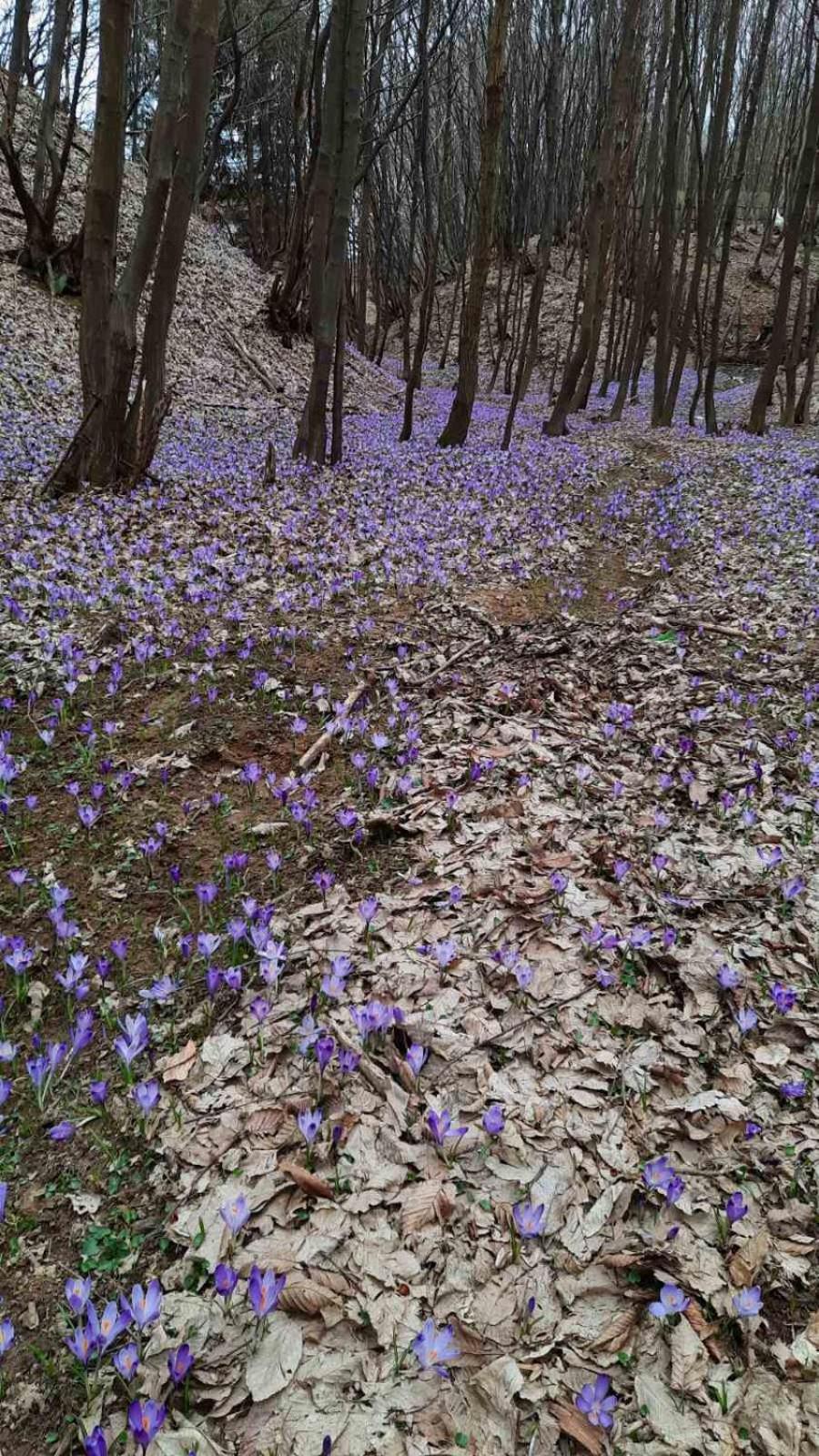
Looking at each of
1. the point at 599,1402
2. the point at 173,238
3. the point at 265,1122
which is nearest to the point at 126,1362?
the point at 265,1122

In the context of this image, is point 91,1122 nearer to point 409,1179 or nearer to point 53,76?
point 409,1179

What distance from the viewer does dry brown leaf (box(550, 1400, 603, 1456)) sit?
181 centimetres

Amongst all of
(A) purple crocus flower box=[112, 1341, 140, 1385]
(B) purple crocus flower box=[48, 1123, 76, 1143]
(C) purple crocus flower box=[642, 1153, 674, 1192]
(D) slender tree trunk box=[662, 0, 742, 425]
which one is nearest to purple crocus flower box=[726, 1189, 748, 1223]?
(C) purple crocus flower box=[642, 1153, 674, 1192]

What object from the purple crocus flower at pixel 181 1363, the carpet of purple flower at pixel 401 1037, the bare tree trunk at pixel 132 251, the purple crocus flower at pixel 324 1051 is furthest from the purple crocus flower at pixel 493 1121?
the bare tree trunk at pixel 132 251

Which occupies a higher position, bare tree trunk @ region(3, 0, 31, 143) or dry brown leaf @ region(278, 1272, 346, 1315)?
bare tree trunk @ region(3, 0, 31, 143)

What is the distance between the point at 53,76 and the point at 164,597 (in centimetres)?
1479

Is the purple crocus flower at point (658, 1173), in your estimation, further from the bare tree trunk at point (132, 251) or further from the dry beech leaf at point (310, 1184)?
the bare tree trunk at point (132, 251)

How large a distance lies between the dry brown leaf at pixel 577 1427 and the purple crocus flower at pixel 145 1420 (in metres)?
0.90

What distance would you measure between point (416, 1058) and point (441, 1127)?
342 mm

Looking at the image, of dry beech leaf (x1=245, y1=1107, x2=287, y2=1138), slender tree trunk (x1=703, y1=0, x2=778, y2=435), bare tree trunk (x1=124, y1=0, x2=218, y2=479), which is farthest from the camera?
slender tree trunk (x1=703, y1=0, x2=778, y2=435)

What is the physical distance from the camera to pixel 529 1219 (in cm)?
216

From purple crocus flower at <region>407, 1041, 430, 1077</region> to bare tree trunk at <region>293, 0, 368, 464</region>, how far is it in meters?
10.9

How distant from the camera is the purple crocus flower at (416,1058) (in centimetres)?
272

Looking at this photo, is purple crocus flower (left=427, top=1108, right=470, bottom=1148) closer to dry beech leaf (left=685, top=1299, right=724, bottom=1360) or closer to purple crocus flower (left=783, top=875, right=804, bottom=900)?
dry beech leaf (left=685, top=1299, right=724, bottom=1360)
